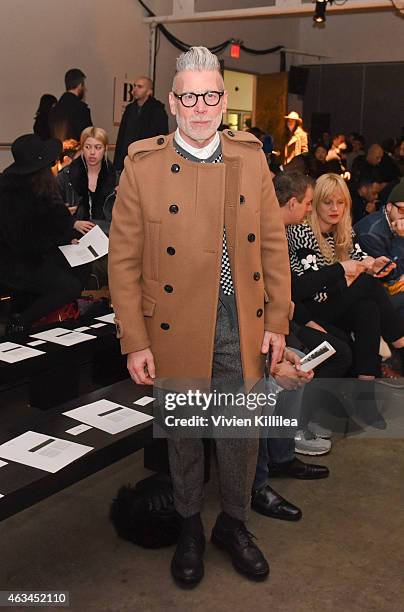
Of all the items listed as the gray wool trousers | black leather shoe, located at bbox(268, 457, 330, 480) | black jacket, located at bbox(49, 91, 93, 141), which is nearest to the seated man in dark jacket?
black leather shoe, located at bbox(268, 457, 330, 480)

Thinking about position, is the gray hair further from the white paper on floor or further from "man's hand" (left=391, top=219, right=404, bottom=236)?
"man's hand" (left=391, top=219, right=404, bottom=236)

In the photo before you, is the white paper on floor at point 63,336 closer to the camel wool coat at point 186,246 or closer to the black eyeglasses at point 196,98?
the camel wool coat at point 186,246

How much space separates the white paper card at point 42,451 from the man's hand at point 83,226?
2642 millimetres

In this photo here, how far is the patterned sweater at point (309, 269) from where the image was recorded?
3666 millimetres

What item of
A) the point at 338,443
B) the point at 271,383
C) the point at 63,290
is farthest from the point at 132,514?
the point at 63,290

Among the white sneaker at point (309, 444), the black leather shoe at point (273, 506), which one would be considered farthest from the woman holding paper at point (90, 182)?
the black leather shoe at point (273, 506)

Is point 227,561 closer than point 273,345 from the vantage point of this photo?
No

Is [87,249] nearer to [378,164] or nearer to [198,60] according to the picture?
[198,60]

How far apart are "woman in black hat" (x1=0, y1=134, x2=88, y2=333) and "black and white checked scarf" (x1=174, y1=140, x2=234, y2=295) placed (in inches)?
87.6

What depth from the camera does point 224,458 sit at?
2.47 m

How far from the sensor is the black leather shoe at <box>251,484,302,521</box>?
2.87 metres

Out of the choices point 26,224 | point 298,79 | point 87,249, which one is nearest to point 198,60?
point 26,224

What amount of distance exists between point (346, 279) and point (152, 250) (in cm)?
172

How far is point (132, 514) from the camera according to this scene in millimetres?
2760
